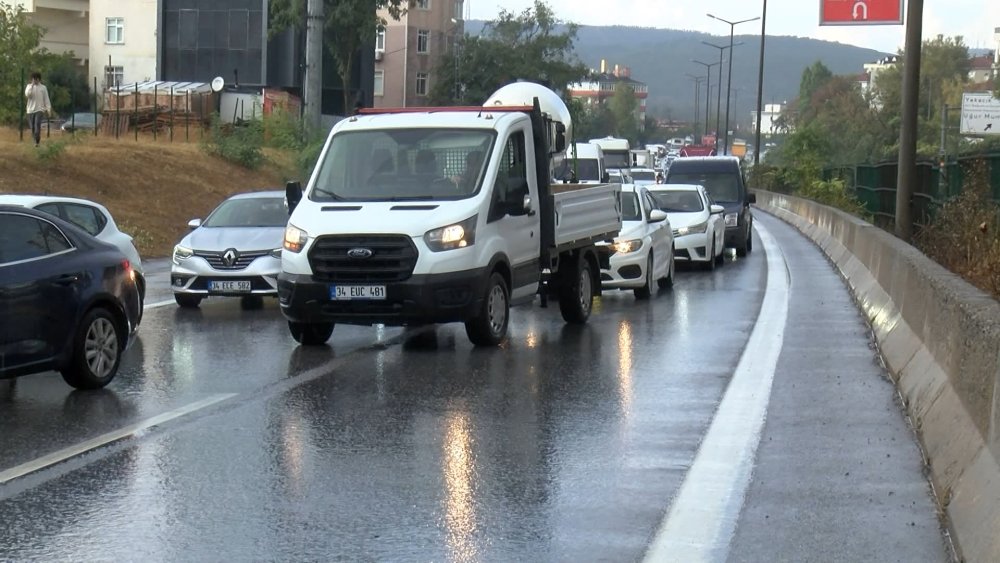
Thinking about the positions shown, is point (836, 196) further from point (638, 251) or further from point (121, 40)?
point (121, 40)

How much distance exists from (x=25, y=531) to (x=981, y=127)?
4465 cm

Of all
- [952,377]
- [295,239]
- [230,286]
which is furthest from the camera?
[230,286]

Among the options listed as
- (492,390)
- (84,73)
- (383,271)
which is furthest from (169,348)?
(84,73)

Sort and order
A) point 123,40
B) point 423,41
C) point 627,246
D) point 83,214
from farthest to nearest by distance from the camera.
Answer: point 423,41 < point 123,40 < point 627,246 < point 83,214

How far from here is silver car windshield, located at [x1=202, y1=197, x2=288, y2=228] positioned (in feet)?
62.4

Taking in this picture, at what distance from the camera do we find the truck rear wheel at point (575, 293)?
15.9 meters

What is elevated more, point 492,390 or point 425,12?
point 425,12

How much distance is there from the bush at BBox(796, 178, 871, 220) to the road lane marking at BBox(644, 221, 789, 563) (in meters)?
27.1

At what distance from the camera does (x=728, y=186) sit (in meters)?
32.2

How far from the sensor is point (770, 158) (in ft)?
344

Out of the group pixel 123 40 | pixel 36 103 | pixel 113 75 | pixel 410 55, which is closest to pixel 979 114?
pixel 36 103

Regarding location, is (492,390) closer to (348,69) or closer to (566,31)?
Answer: (348,69)

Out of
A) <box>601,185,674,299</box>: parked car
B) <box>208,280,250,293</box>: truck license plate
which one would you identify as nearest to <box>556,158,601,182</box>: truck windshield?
<box>601,185,674,299</box>: parked car

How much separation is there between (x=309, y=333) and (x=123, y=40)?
7263cm
